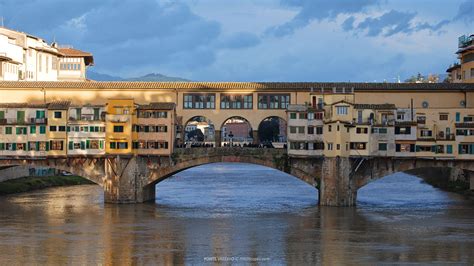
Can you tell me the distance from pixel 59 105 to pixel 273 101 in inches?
655

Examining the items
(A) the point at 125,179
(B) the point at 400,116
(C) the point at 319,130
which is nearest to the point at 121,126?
(A) the point at 125,179

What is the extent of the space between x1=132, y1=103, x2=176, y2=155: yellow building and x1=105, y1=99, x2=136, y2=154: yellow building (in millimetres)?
498

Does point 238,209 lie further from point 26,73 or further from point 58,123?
point 26,73

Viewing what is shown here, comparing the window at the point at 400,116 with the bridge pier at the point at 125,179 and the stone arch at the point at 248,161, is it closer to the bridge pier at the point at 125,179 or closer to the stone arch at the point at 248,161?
the stone arch at the point at 248,161

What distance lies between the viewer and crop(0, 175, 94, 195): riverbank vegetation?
81812mm

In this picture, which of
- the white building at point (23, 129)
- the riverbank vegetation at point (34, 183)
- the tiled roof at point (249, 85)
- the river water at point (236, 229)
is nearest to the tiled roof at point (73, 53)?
the riverbank vegetation at point (34, 183)

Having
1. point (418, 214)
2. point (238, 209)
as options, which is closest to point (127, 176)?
point (238, 209)

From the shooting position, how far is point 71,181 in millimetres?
94625

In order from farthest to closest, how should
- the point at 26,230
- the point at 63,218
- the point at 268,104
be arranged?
the point at 268,104, the point at 63,218, the point at 26,230

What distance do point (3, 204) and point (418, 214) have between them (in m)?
31.2

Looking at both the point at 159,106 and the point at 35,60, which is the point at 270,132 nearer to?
the point at 35,60

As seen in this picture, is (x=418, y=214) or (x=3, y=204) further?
(x=3, y=204)

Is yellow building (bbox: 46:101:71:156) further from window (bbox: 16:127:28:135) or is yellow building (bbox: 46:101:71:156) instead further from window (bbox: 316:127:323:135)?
window (bbox: 316:127:323:135)

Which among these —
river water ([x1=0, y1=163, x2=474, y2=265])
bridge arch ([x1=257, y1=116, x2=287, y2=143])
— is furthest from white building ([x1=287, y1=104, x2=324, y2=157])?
bridge arch ([x1=257, y1=116, x2=287, y2=143])
